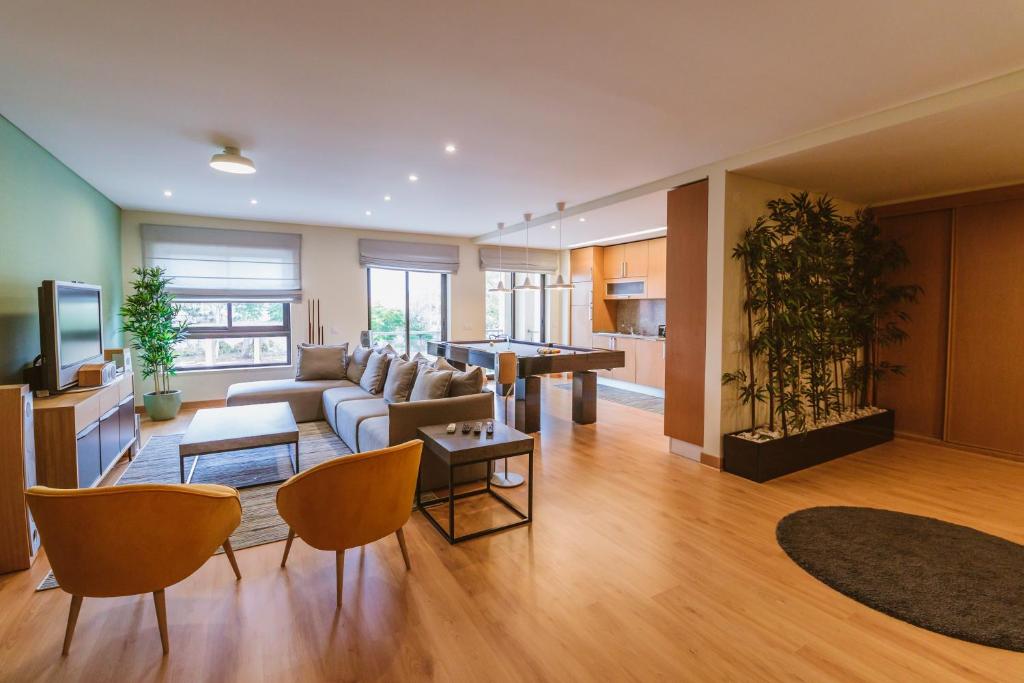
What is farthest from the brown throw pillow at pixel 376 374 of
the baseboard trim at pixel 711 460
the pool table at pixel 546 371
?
the baseboard trim at pixel 711 460

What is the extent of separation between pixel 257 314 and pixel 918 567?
746cm

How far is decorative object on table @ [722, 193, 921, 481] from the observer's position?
158 inches

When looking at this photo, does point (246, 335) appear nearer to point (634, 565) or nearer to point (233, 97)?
point (233, 97)

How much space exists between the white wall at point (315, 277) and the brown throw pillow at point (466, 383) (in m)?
4.07

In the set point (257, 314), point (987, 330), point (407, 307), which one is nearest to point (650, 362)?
point (987, 330)

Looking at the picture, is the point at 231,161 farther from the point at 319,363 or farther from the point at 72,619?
the point at 72,619

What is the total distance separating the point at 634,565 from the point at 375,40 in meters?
3.00

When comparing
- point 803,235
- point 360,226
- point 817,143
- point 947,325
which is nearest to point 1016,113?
point 817,143

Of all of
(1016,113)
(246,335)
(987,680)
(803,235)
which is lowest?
(987,680)

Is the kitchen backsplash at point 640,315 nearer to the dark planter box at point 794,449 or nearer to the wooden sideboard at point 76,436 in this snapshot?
the dark planter box at point 794,449

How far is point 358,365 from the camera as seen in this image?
575cm

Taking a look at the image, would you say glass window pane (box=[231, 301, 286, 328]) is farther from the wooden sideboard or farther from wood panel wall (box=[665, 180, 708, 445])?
wood panel wall (box=[665, 180, 708, 445])

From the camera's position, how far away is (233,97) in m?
2.82

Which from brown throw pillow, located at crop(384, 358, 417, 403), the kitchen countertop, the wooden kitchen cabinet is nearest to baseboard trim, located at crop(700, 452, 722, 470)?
brown throw pillow, located at crop(384, 358, 417, 403)
